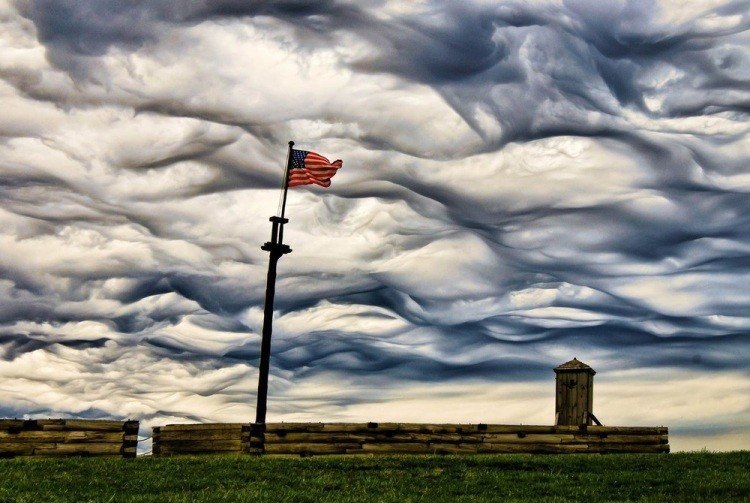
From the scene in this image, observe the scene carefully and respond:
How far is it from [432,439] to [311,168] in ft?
33.9

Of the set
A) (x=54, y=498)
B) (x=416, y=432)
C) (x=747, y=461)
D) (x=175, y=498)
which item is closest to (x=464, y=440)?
(x=416, y=432)

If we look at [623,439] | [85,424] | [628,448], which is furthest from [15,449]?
[628,448]

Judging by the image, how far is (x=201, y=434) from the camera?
27062mm

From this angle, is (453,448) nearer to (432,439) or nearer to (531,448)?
(432,439)

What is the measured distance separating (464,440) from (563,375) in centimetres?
719

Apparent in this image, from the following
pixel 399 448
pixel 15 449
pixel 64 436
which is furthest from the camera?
pixel 399 448

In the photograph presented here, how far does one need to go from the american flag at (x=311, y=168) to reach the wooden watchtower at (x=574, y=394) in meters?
11.6

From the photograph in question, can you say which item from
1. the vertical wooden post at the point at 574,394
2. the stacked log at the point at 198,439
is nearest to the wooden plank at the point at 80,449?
the stacked log at the point at 198,439

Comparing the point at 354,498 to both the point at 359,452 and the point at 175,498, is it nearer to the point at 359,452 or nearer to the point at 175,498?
the point at 175,498

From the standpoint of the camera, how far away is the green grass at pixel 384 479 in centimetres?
1792

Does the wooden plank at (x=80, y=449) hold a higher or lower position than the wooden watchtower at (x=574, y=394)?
lower

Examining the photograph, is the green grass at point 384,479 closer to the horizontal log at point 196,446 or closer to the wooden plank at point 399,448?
the wooden plank at point 399,448

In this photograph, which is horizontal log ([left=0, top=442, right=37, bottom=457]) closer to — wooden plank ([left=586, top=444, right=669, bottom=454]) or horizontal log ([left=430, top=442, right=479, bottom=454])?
horizontal log ([left=430, top=442, right=479, bottom=454])

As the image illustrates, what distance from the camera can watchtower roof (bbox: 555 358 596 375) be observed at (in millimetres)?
31972
